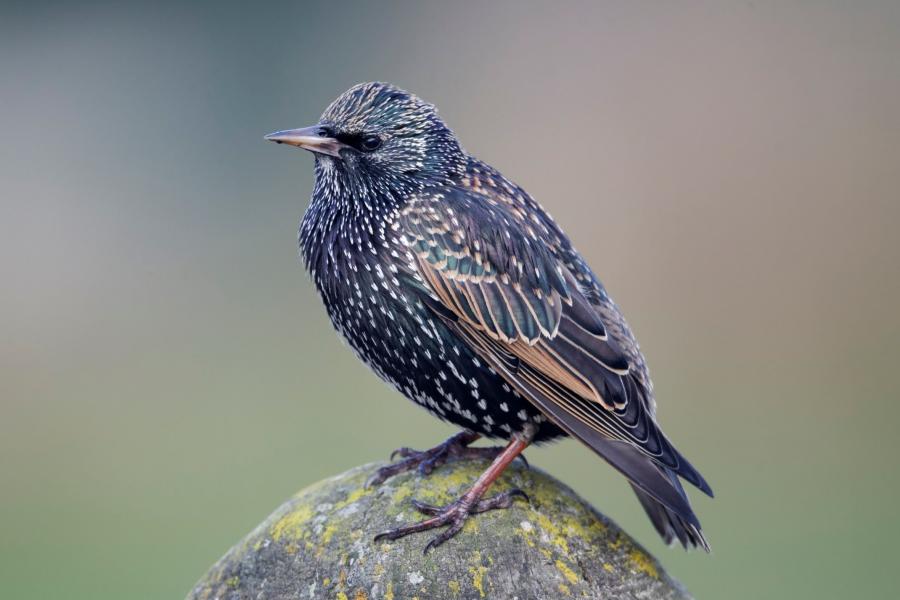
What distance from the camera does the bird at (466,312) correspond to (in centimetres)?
421

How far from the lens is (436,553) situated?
13.0ft

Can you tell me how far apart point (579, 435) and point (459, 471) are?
0.54 metres

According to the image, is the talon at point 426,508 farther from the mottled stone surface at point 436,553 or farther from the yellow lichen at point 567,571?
the yellow lichen at point 567,571

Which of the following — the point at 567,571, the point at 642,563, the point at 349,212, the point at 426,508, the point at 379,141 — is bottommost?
the point at 642,563

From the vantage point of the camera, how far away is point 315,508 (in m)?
4.29

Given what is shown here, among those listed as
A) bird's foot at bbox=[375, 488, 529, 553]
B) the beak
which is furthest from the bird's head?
bird's foot at bbox=[375, 488, 529, 553]

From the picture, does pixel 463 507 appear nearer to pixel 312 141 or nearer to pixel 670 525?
pixel 670 525

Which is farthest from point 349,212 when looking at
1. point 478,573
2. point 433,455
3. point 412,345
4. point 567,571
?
point 567,571

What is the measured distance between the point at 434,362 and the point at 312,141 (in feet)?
3.31

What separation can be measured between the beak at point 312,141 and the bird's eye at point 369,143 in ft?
0.25

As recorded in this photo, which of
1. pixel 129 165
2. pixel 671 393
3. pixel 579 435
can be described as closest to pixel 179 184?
pixel 129 165

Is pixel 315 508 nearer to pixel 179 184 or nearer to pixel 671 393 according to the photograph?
pixel 671 393

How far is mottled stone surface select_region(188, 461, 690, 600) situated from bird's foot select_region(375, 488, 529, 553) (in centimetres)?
3

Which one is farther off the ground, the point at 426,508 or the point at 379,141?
the point at 379,141
